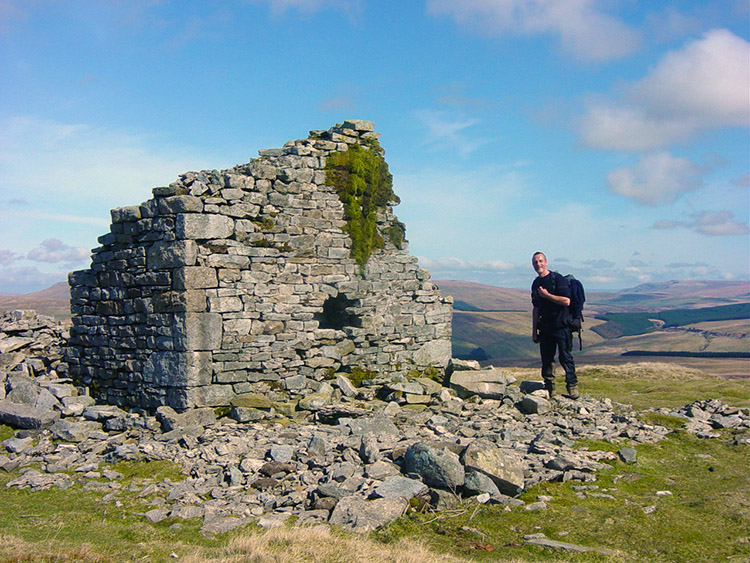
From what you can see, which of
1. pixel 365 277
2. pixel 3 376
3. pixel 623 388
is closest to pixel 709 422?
pixel 623 388

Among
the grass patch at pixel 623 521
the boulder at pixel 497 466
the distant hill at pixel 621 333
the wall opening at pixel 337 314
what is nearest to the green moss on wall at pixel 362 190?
the wall opening at pixel 337 314

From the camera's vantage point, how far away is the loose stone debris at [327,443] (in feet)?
23.9

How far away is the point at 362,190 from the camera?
1367 centimetres

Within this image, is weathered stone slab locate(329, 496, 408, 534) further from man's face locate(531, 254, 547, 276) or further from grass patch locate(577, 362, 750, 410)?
grass patch locate(577, 362, 750, 410)

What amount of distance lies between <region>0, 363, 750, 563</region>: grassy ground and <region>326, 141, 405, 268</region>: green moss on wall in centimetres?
657

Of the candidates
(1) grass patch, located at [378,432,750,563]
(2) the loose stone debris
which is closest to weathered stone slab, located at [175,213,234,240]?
(2) the loose stone debris

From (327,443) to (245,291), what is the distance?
390cm

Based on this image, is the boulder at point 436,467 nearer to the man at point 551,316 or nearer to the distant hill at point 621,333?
the man at point 551,316

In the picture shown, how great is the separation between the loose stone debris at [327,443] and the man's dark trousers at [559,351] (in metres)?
0.50

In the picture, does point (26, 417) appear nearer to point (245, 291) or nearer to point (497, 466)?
point (245, 291)

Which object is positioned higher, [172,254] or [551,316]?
[172,254]

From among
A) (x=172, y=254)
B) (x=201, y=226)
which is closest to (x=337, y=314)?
(x=201, y=226)

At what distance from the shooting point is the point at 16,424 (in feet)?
35.5

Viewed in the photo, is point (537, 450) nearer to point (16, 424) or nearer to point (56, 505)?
point (56, 505)
